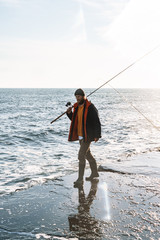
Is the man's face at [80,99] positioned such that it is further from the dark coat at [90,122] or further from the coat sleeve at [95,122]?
the coat sleeve at [95,122]

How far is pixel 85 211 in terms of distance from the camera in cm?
419

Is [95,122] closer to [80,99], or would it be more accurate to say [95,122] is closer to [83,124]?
[83,124]

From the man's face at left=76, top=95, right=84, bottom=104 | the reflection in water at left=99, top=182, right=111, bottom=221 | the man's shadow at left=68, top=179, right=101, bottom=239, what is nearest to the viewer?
the man's shadow at left=68, top=179, right=101, bottom=239

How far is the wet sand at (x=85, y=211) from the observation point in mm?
3514

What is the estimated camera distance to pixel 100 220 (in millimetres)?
3854

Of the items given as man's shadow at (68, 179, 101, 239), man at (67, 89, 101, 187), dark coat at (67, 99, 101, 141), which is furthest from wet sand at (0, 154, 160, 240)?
dark coat at (67, 99, 101, 141)

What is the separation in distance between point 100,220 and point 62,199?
1.07 metres

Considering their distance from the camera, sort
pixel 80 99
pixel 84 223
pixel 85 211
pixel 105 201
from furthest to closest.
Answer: pixel 80 99 → pixel 105 201 → pixel 85 211 → pixel 84 223

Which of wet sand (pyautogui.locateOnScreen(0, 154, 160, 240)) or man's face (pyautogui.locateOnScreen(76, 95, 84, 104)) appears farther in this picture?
man's face (pyautogui.locateOnScreen(76, 95, 84, 104))

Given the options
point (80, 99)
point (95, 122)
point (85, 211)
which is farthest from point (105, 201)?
point (80, 99)

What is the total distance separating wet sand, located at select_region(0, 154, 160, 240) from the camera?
3514 mm

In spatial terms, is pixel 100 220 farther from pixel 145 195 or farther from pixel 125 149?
pixel 125 149

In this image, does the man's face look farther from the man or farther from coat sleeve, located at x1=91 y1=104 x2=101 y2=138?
coat sleeve, located at x1=91 y1=104 x2=101 y2=138

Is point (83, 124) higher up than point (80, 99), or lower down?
lower down
